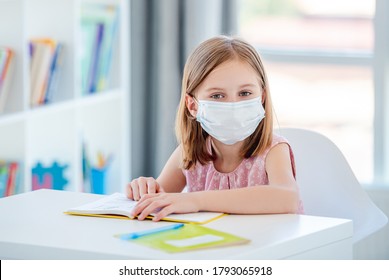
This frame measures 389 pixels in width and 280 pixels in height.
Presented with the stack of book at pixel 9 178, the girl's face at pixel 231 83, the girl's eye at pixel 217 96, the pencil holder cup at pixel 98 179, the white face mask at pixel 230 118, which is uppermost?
the girl's face at pixel 231 83

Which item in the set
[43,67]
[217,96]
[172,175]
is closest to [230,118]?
[217,96]

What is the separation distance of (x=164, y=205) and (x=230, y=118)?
0.32 meters

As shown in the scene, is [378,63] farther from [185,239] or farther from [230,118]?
[185,239]

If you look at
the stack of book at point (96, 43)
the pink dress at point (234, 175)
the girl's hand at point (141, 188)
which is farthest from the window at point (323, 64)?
the girl's hand at point (141, 188)

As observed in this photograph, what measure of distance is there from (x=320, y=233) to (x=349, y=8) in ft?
7.07

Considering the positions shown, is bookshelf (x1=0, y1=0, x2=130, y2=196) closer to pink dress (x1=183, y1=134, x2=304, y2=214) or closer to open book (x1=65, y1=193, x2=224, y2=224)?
pink dress (x1=183, y1=134, x2=304, y2=214)

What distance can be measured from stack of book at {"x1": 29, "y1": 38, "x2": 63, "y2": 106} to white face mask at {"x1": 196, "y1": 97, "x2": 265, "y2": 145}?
1351mm

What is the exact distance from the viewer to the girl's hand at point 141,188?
187 cm

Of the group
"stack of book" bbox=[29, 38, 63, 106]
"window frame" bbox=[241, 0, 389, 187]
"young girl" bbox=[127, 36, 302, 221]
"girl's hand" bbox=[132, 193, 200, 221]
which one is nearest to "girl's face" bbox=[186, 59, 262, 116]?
"young girl" bbox=[127, 36, 302, 221]

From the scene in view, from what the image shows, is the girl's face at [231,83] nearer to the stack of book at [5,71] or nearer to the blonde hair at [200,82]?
the blonde hair at [200,82]

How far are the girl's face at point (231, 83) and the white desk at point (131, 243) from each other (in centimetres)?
35

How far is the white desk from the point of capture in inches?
56.6
